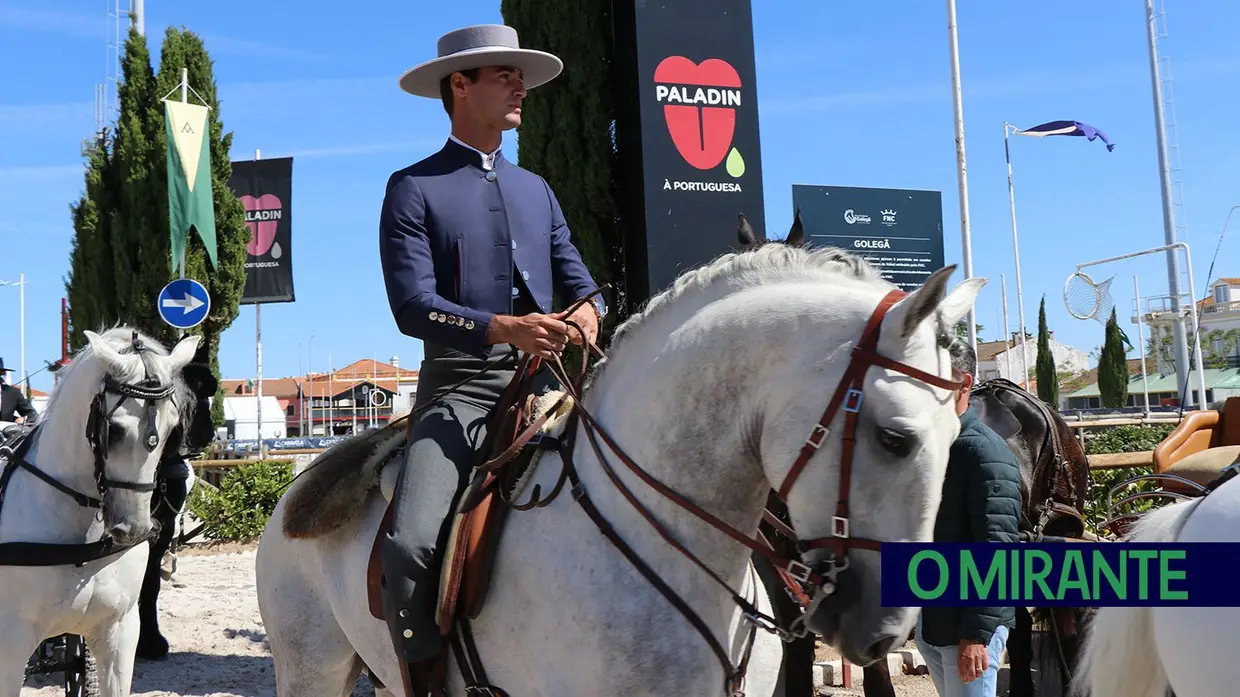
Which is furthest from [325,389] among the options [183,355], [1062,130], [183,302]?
[183,355]

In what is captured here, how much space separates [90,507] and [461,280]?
10.4 ft

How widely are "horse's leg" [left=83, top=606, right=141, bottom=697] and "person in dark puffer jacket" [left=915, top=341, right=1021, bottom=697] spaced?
404 centimetres

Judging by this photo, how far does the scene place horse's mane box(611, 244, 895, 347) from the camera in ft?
7.99

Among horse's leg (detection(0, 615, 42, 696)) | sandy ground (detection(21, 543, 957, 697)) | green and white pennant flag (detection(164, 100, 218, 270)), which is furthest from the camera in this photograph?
green and white pennant flag (detection(164, 100, 218, 270))

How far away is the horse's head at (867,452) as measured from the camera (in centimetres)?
210

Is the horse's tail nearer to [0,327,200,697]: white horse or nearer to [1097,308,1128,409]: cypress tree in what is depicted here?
[0,327,200,697]: white horse

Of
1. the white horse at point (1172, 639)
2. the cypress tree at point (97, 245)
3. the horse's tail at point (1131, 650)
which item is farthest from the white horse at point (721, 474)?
the cypress tree at point (97, 245)

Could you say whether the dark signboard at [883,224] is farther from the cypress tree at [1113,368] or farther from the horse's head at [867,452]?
the cypress tree at [1113,368]

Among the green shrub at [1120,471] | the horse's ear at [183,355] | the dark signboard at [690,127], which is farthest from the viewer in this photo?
Result: the green shrub at [1120,471]

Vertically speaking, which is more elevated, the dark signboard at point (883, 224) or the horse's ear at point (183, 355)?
the dark signboard at point (883, 224)

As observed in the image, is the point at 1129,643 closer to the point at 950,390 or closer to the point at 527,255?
the point at 950,390

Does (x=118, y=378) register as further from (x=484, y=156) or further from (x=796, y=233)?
(x=796, y=233)

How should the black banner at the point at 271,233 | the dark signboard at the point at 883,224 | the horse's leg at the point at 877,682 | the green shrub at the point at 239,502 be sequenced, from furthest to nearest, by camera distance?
1. the black banner at the point at 271,233
2. the green shrub at the point at 239,502
3. the dark signboard at the point at 883,224
4. the horse's leg at the point at 877,682

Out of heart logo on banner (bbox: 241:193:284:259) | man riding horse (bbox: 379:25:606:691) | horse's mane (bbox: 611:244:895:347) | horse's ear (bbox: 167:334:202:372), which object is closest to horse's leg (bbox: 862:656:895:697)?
man riding horse (bbox: 379:25:606:691)
